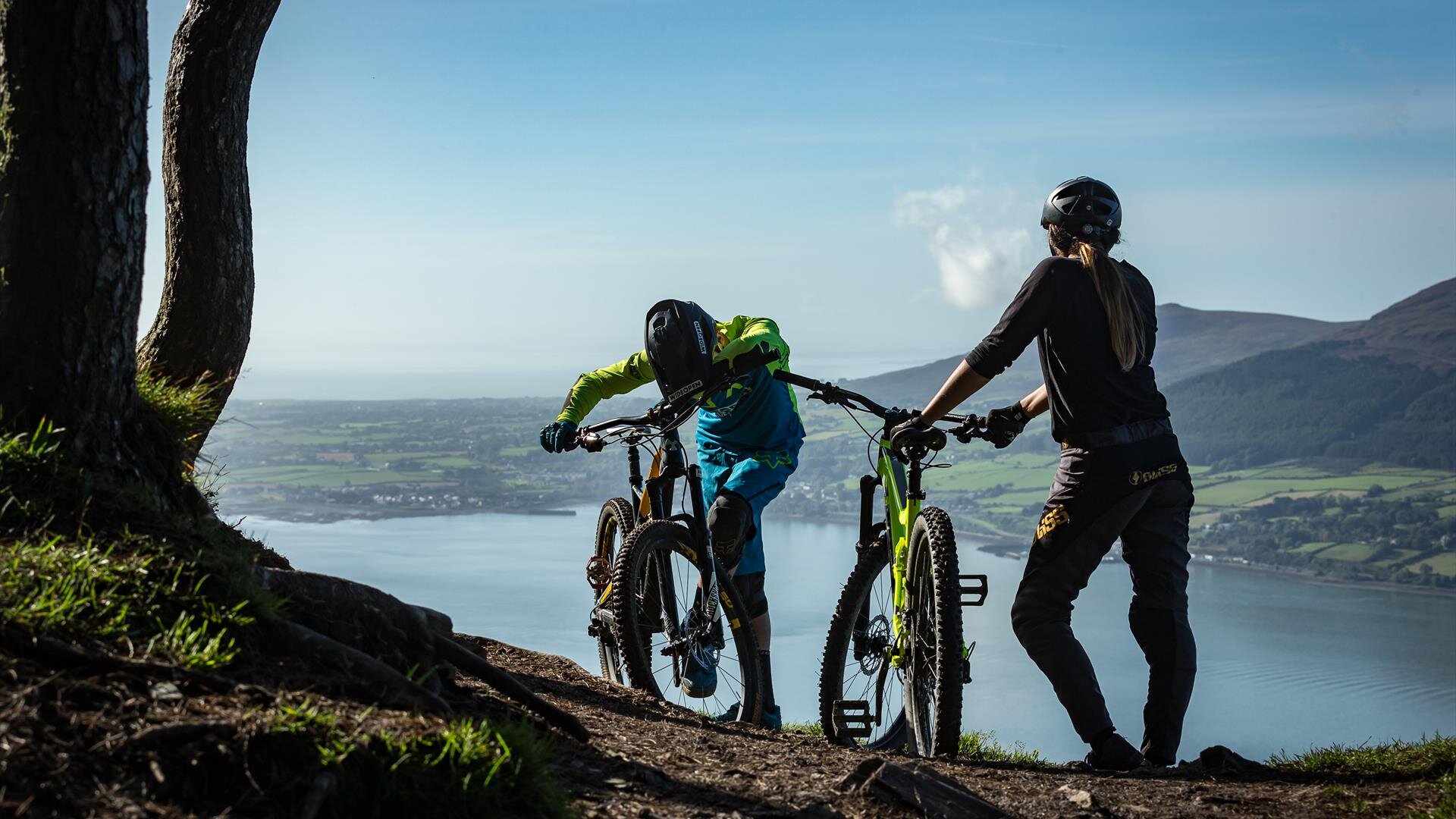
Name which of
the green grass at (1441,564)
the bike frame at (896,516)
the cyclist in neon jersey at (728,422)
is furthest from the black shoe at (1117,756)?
the green grass at (1441,564)

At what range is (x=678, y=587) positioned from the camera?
21.3ft

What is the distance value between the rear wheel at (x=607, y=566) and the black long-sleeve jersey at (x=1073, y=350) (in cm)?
283

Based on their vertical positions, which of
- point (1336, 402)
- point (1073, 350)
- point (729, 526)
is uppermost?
point (1336, 402)

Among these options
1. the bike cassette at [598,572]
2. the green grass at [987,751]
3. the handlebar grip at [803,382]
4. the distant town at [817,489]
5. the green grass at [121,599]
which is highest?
the handlebar grip at [803,382]

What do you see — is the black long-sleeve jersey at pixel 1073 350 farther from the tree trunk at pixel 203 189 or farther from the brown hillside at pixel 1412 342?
the brown hillside at pixel 1412 342

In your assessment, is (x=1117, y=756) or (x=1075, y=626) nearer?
(x=1117, y=756)

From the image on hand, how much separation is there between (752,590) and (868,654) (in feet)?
3.29

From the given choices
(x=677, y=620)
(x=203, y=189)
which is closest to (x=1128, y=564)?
Result: (x=677, y=620)

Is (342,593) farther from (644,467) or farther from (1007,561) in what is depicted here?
(1007,561)

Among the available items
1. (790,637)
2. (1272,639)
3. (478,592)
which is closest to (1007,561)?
(1272,639)

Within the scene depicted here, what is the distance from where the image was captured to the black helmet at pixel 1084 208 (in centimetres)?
532

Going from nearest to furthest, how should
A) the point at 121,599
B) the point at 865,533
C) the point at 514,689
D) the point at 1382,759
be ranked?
the point at 121,599
the point at 514,689
the point at 1382,759
the point at 865,533

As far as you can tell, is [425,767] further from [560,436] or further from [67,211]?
[560,436]

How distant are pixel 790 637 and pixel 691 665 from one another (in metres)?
68.7
